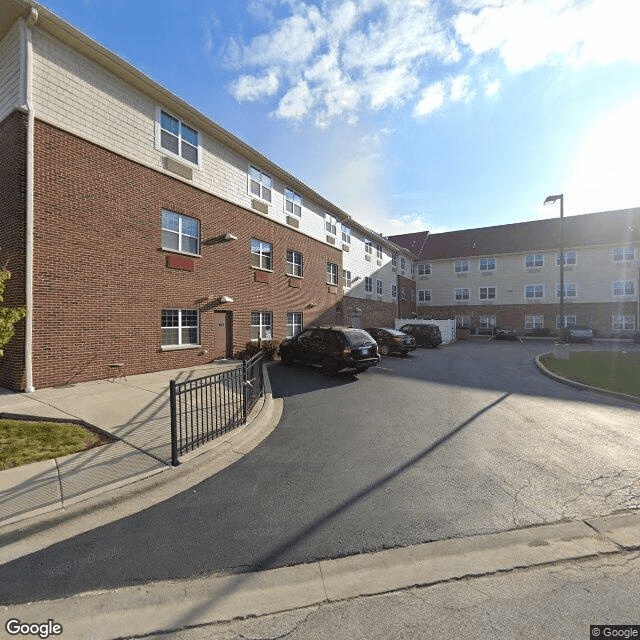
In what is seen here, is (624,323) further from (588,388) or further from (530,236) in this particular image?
(588,388)

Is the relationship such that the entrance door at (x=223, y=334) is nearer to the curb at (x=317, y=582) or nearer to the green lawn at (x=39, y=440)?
the green lawn at (x=39, y=440)

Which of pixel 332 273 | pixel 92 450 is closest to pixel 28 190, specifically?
pixel 92 450

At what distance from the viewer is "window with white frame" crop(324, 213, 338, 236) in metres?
22.4

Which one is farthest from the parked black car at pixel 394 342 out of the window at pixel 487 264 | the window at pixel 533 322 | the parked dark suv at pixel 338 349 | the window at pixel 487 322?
the window at pixel 487 264

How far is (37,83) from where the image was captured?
848 centimetres

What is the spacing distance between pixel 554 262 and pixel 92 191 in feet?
135

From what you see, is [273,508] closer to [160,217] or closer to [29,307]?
[29,307]

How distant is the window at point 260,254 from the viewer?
1571cm

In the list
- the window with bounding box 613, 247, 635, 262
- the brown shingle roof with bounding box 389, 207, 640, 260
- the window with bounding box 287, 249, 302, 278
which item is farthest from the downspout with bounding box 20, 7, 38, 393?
the window with bounding box 613, 247, 635, 262

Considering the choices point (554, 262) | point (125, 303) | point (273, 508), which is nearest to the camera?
point (273, 508)

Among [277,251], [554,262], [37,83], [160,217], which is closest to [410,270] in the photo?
[554,262]

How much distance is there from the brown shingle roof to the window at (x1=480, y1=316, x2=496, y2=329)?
7741mm

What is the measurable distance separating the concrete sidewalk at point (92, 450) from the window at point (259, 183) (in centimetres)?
1069

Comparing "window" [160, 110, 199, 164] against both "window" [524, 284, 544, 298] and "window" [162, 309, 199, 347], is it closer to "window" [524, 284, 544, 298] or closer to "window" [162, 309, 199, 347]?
"window" [162, 309, 199, 347]
